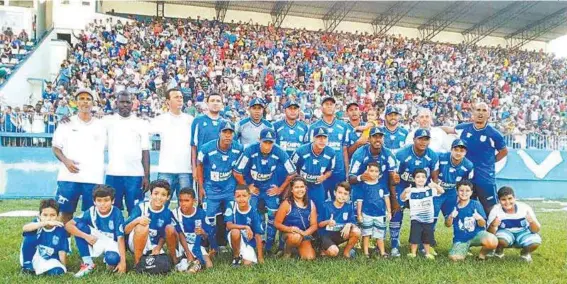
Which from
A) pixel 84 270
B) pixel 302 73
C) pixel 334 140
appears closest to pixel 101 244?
pixel 84 270

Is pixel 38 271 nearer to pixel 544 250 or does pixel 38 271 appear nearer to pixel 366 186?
pixel 366 186

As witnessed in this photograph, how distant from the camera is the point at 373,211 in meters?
6.98

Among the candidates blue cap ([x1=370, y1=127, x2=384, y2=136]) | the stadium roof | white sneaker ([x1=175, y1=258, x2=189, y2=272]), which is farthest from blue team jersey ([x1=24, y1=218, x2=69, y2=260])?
the stadium roof

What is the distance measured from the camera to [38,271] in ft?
18.8

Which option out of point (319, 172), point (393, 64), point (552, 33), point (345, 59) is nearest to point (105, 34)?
point (345, 59)

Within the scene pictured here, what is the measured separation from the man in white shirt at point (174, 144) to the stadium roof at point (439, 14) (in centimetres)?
2449

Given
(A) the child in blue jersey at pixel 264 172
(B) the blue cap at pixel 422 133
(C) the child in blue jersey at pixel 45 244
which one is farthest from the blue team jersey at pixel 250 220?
(B) the blue cap at pixel 422 133

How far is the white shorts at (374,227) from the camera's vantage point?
6.94m

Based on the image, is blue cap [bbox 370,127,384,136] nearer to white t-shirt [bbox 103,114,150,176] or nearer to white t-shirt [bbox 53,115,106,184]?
white t-shirt [bbox 103,114,150,176]

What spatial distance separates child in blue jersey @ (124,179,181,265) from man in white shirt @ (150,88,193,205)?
0.81 metres

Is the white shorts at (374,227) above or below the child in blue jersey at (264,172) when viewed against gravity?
below

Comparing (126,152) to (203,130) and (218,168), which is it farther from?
(218,168)

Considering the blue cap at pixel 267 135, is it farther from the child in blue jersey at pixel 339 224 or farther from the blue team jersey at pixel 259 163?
the child in blue jersey at pixel 339 224

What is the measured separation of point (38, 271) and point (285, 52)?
74.6 ft
